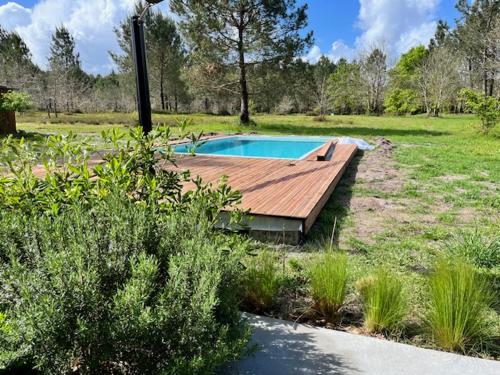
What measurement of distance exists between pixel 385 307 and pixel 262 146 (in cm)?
1024

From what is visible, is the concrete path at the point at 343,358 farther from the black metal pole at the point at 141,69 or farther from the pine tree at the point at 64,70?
the pine tree at the point at 64,70

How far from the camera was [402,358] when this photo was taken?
1678mm

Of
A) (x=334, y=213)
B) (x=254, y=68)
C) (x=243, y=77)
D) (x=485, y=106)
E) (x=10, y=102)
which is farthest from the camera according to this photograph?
(x=254, y=68)

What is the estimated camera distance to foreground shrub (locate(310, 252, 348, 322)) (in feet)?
6.90

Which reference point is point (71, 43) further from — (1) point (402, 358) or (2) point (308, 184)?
(1) point (402, 358)

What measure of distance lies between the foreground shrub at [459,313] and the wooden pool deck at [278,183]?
44.7 inches

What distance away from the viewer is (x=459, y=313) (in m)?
1.77

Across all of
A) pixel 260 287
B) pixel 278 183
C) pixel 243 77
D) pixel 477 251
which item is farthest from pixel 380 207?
pixel 243 77

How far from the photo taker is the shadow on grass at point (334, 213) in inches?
145

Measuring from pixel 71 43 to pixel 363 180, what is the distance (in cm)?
3208

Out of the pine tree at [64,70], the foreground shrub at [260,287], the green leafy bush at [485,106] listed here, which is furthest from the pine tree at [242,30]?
the pine tree at [64,70]

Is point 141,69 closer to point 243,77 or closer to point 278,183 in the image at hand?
point 278,183

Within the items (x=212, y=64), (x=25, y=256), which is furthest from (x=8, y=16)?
(x=25, y=256)

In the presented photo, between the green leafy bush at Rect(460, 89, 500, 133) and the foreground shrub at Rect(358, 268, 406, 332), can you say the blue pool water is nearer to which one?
the green leafy bush at Rect(460, 89, 500, 133)
